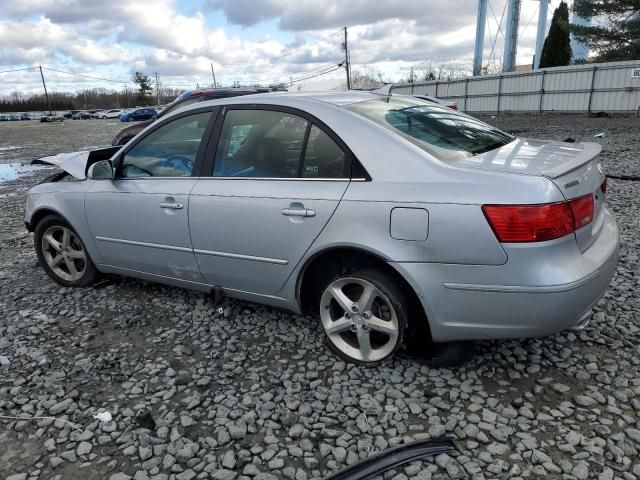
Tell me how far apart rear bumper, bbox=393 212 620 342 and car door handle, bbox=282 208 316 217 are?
59 cm

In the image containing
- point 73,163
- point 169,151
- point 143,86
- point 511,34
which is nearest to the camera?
point 169,151

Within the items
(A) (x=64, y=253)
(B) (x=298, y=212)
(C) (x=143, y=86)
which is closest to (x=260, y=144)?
(B) (x=298, y=212)

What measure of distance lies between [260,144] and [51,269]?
2.59 metres

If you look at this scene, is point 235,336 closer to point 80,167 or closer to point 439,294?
point 439,294

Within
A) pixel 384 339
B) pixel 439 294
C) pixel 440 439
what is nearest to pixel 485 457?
pixel 440 439

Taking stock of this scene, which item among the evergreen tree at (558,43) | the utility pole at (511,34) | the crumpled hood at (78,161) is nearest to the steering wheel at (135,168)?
the crumpled hood at (78,161)

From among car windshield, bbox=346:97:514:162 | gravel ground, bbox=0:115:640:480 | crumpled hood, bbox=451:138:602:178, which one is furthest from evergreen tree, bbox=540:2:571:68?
crumpled hood, bbox=451:138:602:178

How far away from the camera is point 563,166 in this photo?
2.58m

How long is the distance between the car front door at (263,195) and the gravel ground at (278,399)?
527mm

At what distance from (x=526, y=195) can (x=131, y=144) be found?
9.54ft

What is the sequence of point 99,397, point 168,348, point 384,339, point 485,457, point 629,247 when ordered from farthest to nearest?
point 629,247 < point 168,348 < point 384,339 < point 99,397 < point 485,457

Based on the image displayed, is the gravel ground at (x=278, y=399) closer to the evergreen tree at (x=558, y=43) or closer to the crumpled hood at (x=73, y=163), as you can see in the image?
the crumpled hood at (x=73, y=163)

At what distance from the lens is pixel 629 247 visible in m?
4.81

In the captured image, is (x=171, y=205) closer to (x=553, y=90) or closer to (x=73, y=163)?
(x=73, y=163)
